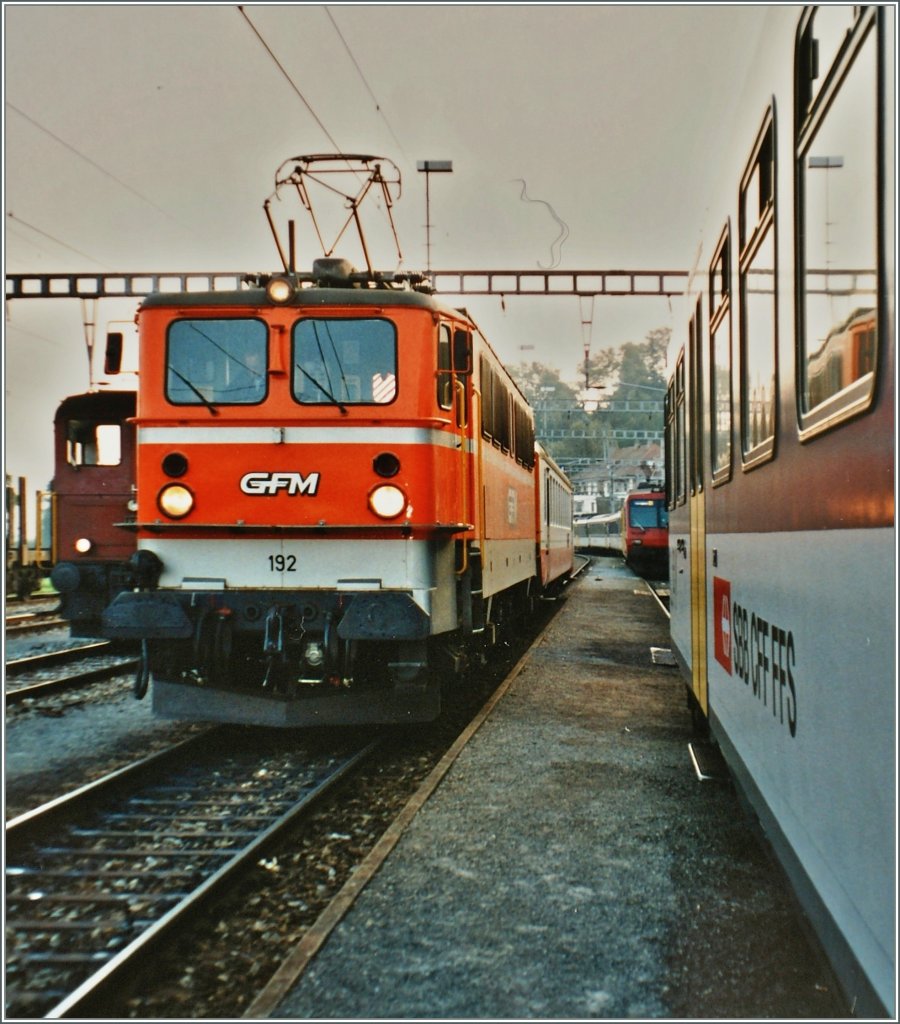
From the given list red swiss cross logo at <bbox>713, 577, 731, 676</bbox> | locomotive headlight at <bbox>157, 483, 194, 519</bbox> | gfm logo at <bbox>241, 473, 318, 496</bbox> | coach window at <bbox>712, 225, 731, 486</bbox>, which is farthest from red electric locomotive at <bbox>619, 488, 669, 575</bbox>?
red swiss cross logo at <bbox>713, 577, 731, 676</bbox>

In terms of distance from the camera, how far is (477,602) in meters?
8.66

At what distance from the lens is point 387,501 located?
7.11 meters

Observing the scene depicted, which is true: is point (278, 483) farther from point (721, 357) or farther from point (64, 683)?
point (64, 683)

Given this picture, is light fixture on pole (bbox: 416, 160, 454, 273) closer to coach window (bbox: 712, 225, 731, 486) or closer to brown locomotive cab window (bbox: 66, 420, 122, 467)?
coach window (bbox: 712, 225, 731, 486)

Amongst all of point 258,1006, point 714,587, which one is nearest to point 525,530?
point 714,587

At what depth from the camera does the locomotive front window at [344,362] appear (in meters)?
7.33

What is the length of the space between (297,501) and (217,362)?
1213mm

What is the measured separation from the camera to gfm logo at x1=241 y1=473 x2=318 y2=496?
7.20m

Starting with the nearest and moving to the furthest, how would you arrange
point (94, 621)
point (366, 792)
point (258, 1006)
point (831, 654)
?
point (831, 654), point (258, 1006), point (366, 792), point (94, 621)

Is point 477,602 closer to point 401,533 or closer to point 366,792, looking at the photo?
point 401,533

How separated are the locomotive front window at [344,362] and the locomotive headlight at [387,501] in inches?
24.7

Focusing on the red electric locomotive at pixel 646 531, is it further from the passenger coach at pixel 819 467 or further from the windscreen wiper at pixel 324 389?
the passenger coach at pixel 819 467

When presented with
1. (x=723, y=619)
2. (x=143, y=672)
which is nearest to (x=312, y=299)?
(x=143, y=672)

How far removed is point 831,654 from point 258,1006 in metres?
2.12
